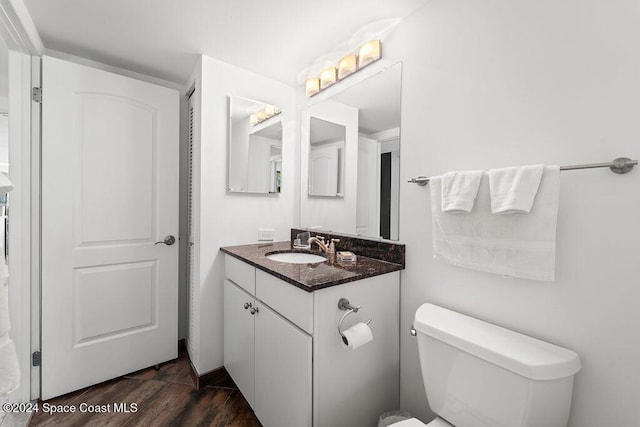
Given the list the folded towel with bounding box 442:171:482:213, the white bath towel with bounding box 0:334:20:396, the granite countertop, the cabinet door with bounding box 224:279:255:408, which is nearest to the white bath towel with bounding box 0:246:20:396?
the white bath towel with bounding box 0:334:20:396

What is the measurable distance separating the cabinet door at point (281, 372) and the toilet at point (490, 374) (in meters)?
0.39

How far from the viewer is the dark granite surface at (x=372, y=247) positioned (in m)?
1.39

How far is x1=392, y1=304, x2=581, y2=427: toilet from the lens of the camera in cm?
79

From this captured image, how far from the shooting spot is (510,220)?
0.93 meters

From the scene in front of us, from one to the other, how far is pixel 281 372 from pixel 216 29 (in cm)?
180

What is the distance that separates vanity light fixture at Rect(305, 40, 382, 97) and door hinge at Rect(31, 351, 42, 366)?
2.31 meters

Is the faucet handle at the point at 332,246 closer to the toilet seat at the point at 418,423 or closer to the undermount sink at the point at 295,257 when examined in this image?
the undermount sink at the point at 295,257

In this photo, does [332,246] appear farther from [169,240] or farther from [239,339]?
[169,240]

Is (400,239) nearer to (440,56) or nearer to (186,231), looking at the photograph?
(440,56)

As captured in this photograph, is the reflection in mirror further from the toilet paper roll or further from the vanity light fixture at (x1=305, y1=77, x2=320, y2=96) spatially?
the toilet paper roll

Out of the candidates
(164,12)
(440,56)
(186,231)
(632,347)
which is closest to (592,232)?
(632,347)

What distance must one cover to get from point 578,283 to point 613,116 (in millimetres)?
→ 521

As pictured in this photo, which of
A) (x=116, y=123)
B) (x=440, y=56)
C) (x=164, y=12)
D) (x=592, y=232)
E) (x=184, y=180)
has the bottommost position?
(x=592, y=232)

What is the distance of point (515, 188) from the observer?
0.87 metres
